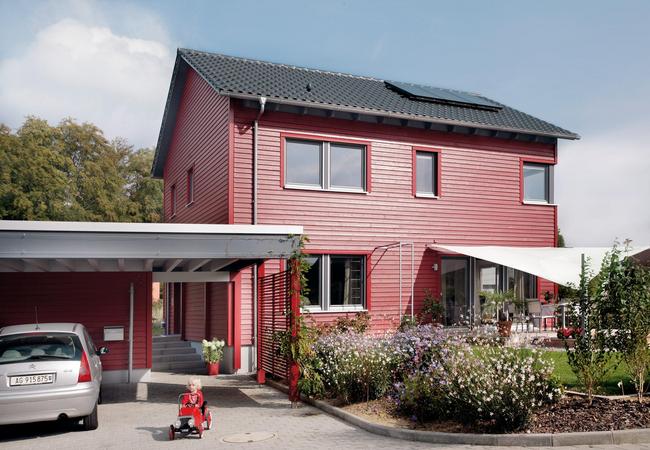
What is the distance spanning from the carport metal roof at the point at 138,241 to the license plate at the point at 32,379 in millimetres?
1753

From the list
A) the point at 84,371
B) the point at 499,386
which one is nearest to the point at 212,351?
the point at 84,371

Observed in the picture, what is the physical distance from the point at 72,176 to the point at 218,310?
3347cm

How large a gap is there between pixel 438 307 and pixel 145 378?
7.87 metres

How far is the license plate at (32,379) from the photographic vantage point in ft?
29.9

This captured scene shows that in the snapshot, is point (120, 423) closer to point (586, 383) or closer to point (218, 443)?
point (218, 443)

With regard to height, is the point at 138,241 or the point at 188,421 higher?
the point at 138,241

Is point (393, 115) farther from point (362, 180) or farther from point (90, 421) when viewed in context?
point (90, 421)

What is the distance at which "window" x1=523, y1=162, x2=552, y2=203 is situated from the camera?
20844mm

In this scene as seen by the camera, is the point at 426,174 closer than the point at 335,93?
No

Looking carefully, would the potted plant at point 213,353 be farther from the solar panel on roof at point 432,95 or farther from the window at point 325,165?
the solar panel on roof at point 432,95

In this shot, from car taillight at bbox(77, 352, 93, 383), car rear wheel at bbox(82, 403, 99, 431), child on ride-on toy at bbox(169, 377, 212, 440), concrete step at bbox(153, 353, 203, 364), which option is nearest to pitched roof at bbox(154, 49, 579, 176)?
concrete step at bbox(153, 353, 203, 364)

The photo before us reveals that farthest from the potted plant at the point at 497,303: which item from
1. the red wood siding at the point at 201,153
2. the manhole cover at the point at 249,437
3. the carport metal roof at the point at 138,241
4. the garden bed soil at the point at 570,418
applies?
the manhole cover at the point at 249,437

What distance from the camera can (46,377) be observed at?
365 inches

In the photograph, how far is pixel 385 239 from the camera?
18.1m
